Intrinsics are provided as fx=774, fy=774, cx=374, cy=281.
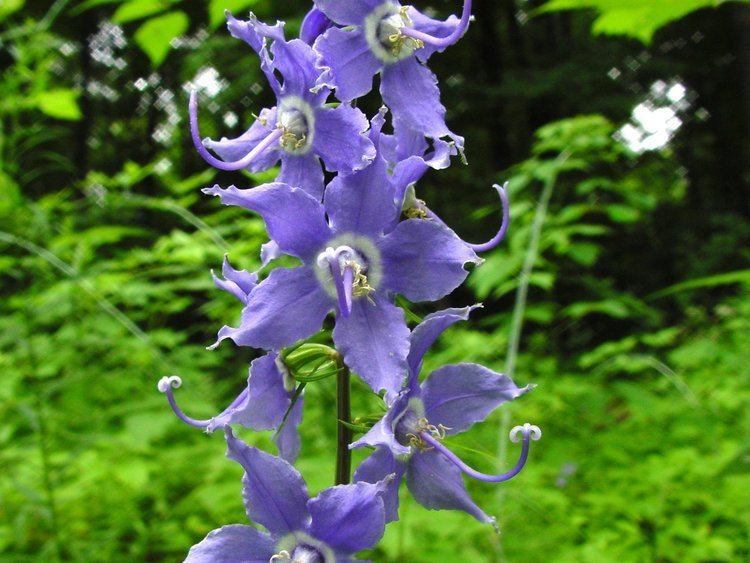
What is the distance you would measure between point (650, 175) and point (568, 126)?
7.72m

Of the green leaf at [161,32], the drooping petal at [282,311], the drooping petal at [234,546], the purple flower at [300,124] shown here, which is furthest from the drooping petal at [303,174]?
the green leaf at [161,32]

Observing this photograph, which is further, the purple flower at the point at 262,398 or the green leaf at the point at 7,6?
the green leaf at the point at 7,6

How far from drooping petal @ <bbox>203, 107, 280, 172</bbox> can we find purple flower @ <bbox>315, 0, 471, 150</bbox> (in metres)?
0.12

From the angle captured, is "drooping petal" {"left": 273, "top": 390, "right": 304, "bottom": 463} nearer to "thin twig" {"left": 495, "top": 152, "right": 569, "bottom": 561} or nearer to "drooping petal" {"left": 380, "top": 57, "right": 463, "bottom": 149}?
"drooping petal" {"left": 380, "top": 57, "right": 463, "bottom": 149}

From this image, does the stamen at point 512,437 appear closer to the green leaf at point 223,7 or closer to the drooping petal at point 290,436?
the drooping petal at point 290,436

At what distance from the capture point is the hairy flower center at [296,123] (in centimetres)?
100

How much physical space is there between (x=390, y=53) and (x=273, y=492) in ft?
1.91

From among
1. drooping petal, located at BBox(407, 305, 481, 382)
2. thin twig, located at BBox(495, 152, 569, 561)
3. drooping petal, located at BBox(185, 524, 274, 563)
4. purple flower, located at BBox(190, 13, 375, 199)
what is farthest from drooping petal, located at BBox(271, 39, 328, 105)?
thin twig, located at BBox(495, 152, 569, 561)

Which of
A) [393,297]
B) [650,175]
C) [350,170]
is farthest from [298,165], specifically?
[650,175]

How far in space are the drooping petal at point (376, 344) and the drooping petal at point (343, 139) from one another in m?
0.18

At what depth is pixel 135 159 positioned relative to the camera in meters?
11.1

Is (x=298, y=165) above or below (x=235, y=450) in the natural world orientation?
above

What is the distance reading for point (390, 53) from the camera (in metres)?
1.03

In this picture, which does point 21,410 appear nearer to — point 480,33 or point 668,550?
point 668,550
